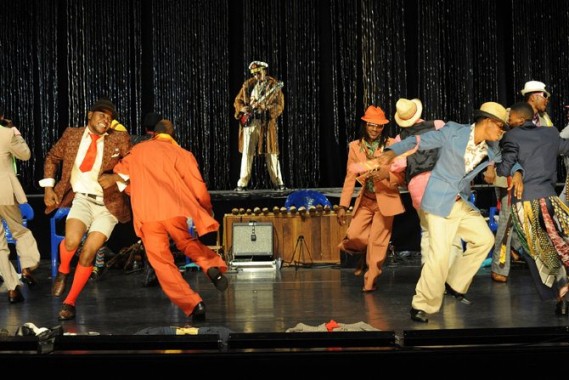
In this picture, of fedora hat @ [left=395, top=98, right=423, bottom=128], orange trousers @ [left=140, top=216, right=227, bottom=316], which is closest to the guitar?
fedora hat @ [left=395, top=98, right=423, bottom=128]

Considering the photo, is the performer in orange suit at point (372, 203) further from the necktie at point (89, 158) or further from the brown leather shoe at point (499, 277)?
the necktie at point (89, 158)

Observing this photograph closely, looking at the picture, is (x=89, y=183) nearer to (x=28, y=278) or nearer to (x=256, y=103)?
(x=28, y=278)

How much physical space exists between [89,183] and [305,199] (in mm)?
3755

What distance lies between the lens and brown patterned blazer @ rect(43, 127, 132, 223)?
716 centimetres

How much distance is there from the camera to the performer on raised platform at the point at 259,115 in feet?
38.6

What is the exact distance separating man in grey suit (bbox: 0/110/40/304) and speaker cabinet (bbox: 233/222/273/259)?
2129mm

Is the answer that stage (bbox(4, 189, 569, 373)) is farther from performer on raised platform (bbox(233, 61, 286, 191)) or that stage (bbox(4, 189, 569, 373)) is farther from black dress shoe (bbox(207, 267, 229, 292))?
performer on raised platform (bbox(233, 61, 286, 191))

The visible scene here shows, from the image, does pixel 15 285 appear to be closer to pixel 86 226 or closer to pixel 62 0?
pixel 86 226

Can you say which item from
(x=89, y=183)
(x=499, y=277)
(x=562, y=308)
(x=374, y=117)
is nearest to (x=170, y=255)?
(x=89, y=183)

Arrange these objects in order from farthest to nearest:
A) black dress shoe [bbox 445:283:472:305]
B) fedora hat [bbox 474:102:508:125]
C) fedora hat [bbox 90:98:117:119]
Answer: fedora hat [bbox 90:98:117:119], black dress shoe [bbox 445:283:472:305], fedora hat [bbox 474:102:508:125]

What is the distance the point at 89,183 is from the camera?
7227 millimetres

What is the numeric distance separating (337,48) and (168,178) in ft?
24.1

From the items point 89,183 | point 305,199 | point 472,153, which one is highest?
point 472,153

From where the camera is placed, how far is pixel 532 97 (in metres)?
8.38
